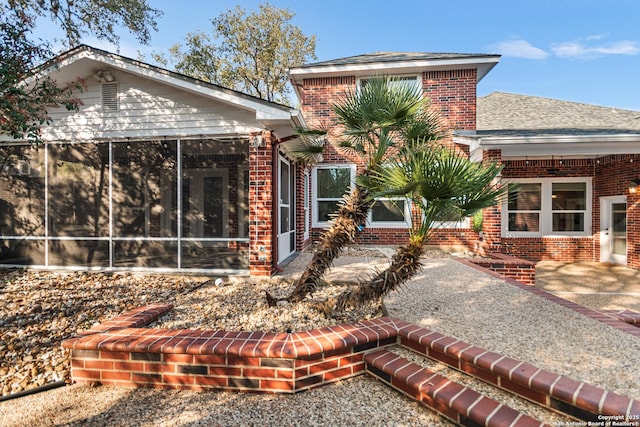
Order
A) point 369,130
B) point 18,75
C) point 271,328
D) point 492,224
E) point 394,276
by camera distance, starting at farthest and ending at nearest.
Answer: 1. point 492,224
2. point 18,75
3. point 369,130
4. point 271,328
5. point 394,276

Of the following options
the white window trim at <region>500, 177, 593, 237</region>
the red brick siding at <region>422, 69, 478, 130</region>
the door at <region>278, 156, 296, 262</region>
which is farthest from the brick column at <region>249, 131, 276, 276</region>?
the white window trim at <region>500, 177, 593, 237</region>

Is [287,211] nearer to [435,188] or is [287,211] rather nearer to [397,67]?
[435,188]

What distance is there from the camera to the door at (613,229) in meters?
8.60

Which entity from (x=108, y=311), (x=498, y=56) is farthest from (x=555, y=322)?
(x=498, y=56)

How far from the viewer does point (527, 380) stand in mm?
2248

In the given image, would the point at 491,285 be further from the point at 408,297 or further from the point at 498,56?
the point at 498,56

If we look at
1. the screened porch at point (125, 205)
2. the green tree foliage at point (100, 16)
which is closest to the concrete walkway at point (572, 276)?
the screened porch at point (125, 205)

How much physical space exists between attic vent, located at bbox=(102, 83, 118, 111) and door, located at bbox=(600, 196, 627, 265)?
12.5m

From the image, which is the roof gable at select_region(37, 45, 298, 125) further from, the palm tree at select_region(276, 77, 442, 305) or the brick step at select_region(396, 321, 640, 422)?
the brick step at select_region(396, 321, 640, 422)

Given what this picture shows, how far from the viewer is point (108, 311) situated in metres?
4.39

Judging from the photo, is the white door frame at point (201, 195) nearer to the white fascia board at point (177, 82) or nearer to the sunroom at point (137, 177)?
the sunroom at point (137, 177)

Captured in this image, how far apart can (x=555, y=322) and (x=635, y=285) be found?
4.93 metres

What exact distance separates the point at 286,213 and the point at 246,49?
54.2 ft

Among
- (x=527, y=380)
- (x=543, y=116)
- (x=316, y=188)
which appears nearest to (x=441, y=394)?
(x=527, y=380)
